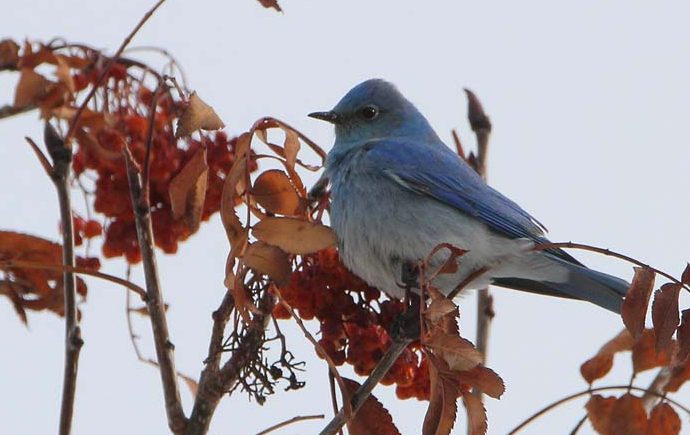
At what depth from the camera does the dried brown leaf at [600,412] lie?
129 inches

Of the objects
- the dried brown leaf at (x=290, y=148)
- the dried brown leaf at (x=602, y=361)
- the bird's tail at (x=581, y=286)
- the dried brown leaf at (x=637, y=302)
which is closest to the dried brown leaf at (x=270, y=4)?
the dried brown leaf at (x=290, y=148)

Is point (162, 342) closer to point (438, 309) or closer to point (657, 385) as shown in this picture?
point (438, 309)

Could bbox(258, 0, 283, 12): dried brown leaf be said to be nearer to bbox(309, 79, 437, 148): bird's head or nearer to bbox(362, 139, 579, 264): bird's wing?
bbox(362, 139, 579, 264): bird's wing

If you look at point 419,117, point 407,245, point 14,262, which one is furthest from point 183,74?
point 419,117

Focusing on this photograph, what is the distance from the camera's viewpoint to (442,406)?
2.90m

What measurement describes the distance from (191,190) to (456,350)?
0.93 metres

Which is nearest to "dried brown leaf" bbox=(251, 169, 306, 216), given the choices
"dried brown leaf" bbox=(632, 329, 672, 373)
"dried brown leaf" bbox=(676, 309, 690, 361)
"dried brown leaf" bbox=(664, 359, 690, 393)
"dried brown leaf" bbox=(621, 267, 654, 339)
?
"dried brown leaf" bbox=(621, 267, 654, 339)

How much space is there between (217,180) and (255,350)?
83 centimetres

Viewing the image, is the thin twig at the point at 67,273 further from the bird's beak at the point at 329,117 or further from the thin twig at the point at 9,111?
the bird's beak at the point at 329,117

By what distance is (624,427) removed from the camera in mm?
3270

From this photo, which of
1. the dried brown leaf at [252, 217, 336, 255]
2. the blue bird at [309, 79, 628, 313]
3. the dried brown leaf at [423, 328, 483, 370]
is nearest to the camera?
the dried brown leaf at [423, 328, 483, 370]

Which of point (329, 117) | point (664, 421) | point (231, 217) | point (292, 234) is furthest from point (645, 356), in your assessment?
point (329, 117)

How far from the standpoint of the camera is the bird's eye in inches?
237

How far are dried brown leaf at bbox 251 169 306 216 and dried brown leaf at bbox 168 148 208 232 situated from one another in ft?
0.53
